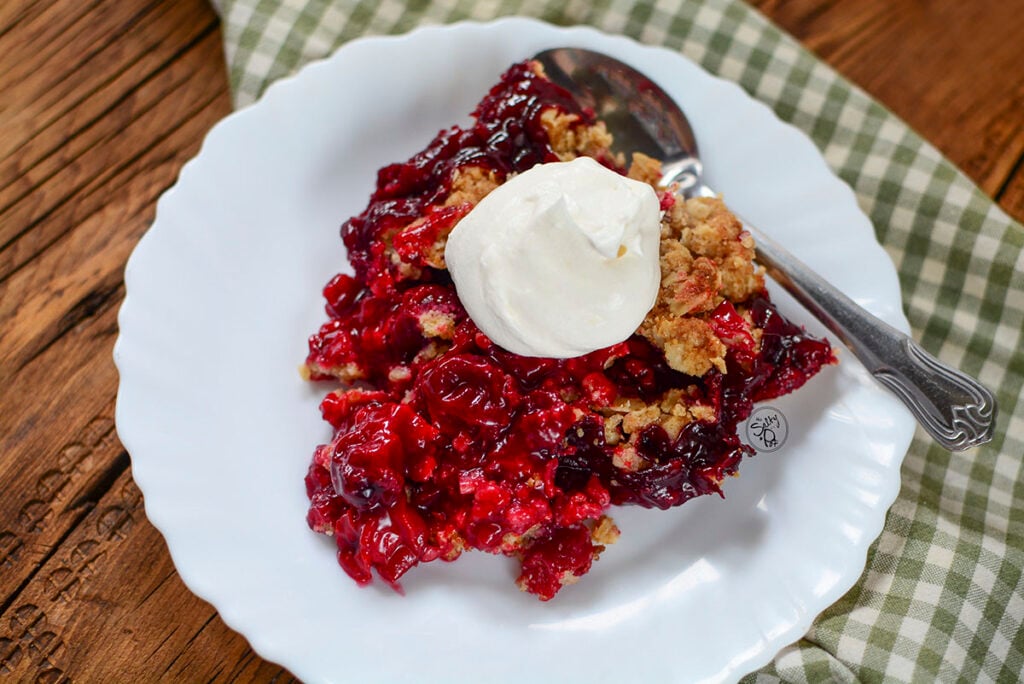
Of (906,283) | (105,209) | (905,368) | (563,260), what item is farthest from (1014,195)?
(105,209)

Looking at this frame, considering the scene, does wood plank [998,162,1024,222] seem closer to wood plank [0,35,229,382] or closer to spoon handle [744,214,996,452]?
spoon handle [744,214,996,452]

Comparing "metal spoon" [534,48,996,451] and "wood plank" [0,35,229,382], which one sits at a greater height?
"wood plank" [0,35,229,382]

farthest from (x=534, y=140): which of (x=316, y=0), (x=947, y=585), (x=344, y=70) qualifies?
(x=947, y=585)

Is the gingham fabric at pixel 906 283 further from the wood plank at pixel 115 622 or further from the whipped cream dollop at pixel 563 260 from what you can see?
→ the wood plank at pixel 115 622

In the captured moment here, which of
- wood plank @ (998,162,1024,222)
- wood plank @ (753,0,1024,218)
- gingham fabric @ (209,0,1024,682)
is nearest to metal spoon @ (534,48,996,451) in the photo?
gingham fabric @ (209,0,1024,682)

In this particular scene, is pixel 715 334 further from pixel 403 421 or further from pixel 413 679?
pixel 413 679

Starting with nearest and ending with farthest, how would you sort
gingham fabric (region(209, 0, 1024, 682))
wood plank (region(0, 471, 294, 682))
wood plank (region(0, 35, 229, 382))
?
1. wood plank (region(0, 471, 294, 682))
2. gingham fabric (region(209, 0, 1024, 682))
3. wood plank (region(0, 35, 229, 382))
